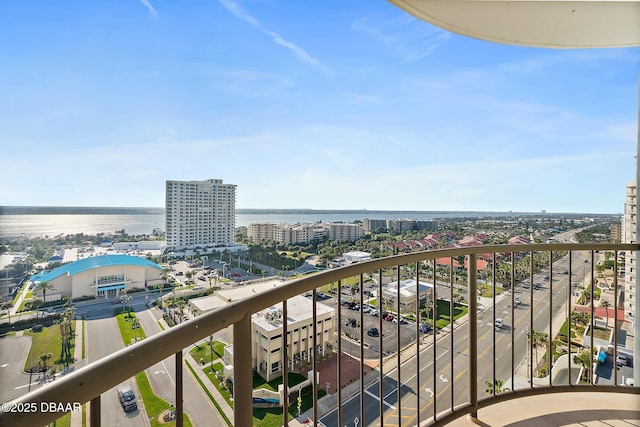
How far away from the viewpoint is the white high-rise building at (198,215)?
400 centimetres

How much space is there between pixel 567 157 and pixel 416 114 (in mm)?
4365

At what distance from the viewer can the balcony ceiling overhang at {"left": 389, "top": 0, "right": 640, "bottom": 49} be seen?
188cm

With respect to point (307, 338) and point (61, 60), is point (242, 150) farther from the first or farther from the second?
point (307, 338)

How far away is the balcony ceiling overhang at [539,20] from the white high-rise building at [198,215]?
3549 millimetres

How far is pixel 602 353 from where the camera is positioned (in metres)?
2.94

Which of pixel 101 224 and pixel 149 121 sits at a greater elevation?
pixel 149 121

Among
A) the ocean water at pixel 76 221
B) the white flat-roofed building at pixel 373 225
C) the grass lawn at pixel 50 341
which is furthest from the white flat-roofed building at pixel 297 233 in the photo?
the grass lawn at pixel 50 341

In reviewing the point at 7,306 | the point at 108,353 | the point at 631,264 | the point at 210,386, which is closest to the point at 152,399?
the point at 210,386

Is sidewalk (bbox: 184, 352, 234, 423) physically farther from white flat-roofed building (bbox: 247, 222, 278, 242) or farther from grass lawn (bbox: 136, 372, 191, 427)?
white flat-roofed building (bbox: 247, 222, 278, 242)

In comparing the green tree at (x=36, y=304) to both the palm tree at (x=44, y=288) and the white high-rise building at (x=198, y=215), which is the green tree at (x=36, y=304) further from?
the white high-rise building at (x=198, y=215)

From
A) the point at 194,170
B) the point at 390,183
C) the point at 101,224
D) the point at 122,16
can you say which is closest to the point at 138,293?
the point at 101,224

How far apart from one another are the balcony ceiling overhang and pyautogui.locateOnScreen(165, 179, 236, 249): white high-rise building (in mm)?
3549

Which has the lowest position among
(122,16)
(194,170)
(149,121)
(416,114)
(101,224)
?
(101,224)

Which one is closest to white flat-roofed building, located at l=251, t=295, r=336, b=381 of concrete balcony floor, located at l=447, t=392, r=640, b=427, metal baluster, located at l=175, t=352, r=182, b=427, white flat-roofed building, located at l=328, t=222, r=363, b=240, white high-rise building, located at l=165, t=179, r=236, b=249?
metal baluster, located at l=175, t=352, r=182, b=427
